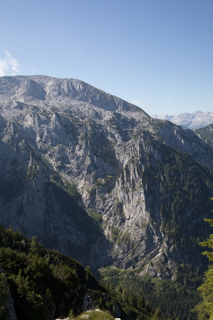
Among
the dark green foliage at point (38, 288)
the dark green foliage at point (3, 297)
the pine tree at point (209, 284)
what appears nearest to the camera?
the dark green foliage at point (3, 297)

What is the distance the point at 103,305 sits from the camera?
10450 centimetres

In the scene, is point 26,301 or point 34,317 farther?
point 26,301

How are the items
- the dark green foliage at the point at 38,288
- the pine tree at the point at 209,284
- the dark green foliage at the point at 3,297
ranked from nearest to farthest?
the dark green foliage at the point at 3,297
the pine tree at the point at 209,284
the dark green foliage at the point at 38,288

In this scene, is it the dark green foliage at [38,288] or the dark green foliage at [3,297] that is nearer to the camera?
the dark green foliage at [3,297]

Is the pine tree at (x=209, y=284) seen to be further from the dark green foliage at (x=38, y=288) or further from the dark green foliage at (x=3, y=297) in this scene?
the dark green foliage at (x=3, y=297)

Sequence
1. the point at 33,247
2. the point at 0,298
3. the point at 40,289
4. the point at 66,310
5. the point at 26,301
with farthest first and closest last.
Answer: the point at 33,247 < the point at 66,310 < the point at 40,289 < the point at 26,301 < the point at 0,298

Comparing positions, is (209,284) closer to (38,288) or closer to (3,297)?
(3,297)

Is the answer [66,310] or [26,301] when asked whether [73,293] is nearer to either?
[66,310]

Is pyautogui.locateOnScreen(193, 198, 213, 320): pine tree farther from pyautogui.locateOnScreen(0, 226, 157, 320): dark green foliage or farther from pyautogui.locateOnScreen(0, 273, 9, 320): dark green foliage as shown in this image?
pyautogui.locateOnScreen(0, 273, 9, 320): dark green foliage

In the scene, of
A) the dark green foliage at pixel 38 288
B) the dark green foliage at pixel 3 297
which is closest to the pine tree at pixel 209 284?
the dark green foliage at pixel 38 288

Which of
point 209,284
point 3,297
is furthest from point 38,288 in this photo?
point 209,284

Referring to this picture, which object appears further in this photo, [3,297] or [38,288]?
[38,288]

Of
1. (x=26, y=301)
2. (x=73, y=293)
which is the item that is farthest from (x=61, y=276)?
(x=26, y=301)

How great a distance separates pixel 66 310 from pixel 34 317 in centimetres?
1472
